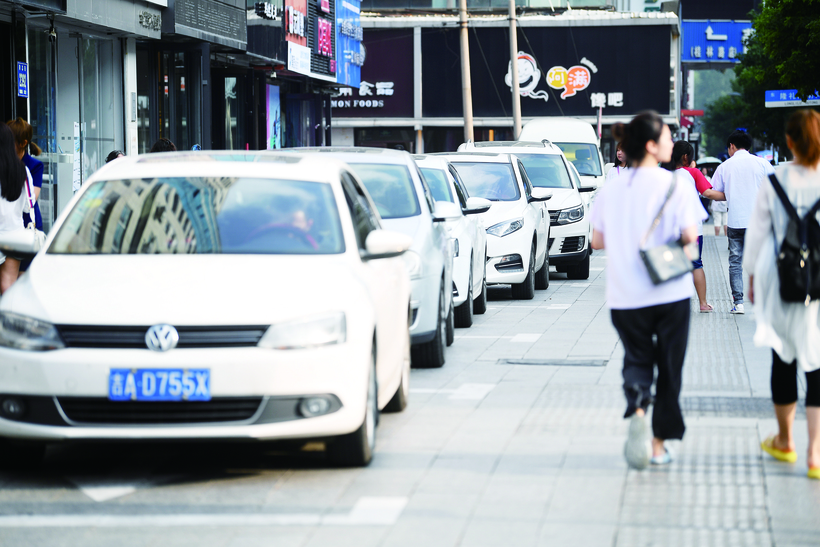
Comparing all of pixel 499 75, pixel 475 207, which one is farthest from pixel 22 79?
pixel 499 75

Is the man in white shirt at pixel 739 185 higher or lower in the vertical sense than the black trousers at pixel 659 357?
higher

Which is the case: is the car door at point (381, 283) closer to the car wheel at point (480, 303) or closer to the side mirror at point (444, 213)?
the side mirror at point (444, 213)

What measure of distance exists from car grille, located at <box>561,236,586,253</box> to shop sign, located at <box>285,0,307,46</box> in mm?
11645

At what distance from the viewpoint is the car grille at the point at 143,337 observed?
18.1ft

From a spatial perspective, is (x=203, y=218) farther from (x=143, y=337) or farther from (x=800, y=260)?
(x=800, y=260)

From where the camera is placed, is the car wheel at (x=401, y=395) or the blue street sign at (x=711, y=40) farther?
the blue street sign at (x=711, y=40)

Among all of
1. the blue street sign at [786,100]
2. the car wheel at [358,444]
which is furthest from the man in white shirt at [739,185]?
the blue street sign at [786,100]

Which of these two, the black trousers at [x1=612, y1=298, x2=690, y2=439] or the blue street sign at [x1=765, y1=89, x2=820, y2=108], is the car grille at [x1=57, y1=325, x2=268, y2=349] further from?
the blue street sign at [x1=765, y1=89, x2=820, y2=108]

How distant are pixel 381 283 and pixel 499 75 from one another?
45956 millimetres

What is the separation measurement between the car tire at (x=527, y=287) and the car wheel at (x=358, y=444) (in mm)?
8822

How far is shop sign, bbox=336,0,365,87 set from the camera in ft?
112

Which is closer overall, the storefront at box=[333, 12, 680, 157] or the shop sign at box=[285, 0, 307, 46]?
the shop sign at box=[285, 0, 307, 46]

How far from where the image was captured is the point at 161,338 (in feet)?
18.0

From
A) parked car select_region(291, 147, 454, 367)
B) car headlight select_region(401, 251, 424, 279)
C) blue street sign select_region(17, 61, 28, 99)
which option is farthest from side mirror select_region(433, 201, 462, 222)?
blue street sign select_region(17, 61, 28, 99)
